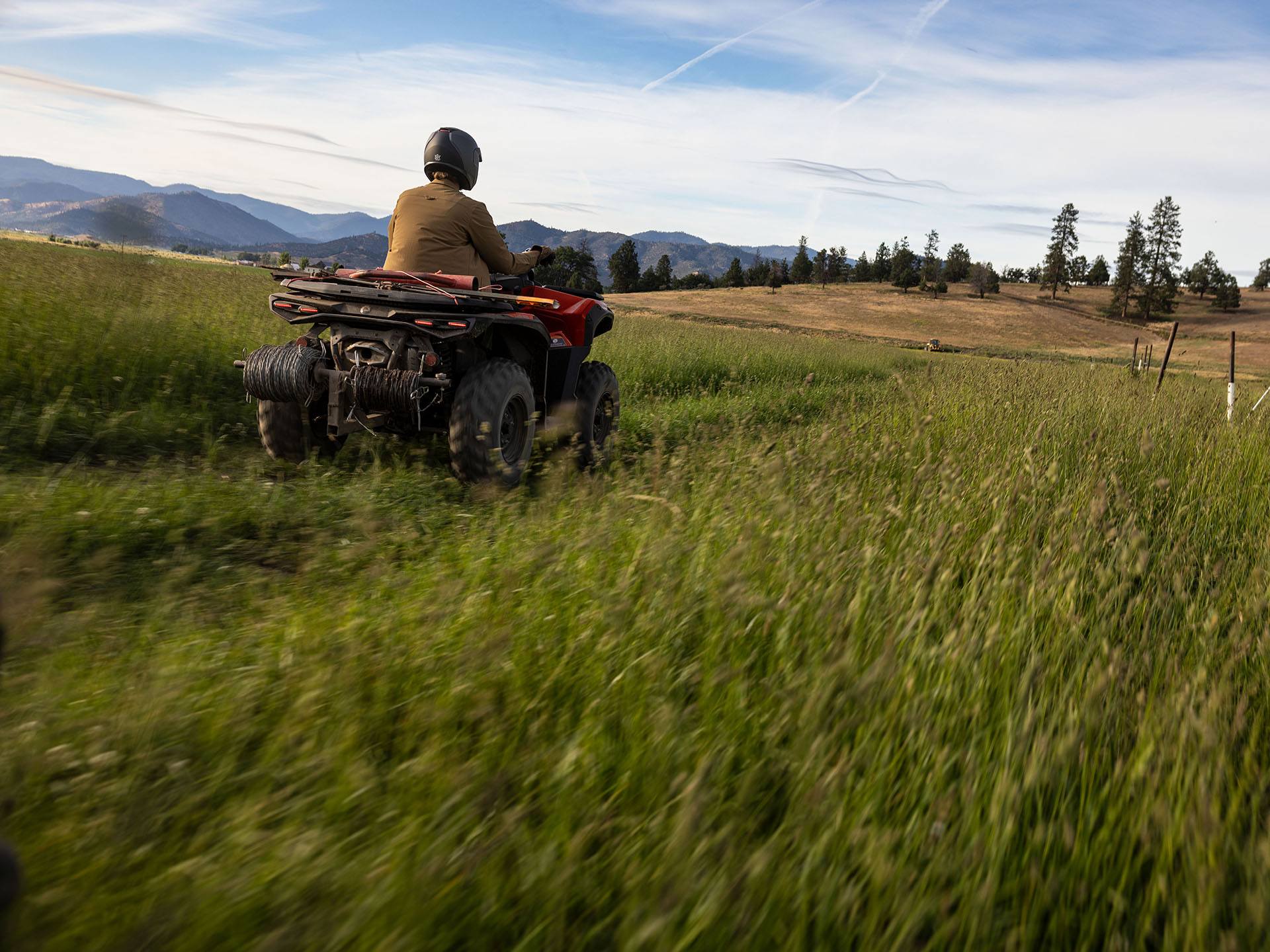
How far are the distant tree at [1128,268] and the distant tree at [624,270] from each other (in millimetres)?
59461

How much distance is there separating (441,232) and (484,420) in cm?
152

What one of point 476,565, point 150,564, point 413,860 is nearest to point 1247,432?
point 476,565

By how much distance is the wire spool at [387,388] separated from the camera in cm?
459

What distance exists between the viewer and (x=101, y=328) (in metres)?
6.70

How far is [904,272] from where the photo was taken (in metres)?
103

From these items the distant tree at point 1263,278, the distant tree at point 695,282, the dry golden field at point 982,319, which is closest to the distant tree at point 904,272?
the dry golden field at point 982,319

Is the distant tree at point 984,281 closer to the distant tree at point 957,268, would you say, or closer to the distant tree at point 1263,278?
the distant tree at point 957,268

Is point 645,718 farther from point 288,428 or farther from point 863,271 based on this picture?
point 863,271

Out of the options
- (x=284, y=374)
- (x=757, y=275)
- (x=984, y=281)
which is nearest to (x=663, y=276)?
(x=757, y=275)

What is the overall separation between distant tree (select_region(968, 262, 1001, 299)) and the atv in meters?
105

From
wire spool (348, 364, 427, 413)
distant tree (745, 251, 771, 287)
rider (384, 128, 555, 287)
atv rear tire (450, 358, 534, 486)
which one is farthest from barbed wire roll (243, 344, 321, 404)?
distant tree (745, 251, 771, 287)

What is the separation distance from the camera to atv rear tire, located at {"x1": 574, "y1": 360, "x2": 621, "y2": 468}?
6098 millimetres

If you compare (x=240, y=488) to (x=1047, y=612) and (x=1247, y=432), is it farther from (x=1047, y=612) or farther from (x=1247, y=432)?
(x=1247, y=432)

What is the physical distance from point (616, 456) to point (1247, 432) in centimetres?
548
